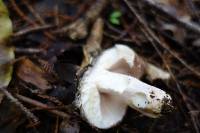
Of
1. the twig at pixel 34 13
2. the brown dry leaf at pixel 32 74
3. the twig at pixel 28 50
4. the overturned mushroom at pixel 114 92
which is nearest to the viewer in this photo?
the overturned mushroom at pixel 114 92

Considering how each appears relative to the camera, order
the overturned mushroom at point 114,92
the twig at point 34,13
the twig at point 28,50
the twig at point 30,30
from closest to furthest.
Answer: the overturned mushroom at point 114,92 < the twig at point 28,50 < the twig at point 30,30 < the twig at point 34,13

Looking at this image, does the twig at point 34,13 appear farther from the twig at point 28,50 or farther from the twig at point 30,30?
the twig at point 28,50

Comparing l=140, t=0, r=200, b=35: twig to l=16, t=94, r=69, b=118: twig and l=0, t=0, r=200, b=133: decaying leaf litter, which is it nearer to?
l=0, t=0, r=200, b=133: decaying leaf litter

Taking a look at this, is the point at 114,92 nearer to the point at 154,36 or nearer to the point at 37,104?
the point at 37,104

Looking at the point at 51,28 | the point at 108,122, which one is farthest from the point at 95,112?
the point at 51,28

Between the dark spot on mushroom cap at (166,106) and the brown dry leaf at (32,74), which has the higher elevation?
the brown dry leaf at (32,74)

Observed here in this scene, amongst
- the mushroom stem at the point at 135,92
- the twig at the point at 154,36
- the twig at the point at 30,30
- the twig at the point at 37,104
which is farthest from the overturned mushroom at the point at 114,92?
the twig at the point at 30,30

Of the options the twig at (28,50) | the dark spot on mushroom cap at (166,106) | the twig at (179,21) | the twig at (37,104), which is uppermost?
the twig at (179,21)

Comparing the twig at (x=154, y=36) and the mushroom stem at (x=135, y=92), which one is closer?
the mushroom stem at (x=135, y=92)
